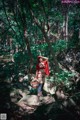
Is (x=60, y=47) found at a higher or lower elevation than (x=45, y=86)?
higher

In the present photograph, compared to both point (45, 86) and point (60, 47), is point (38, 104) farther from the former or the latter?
point (60, 47)

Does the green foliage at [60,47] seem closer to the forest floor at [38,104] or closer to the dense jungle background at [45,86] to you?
the dense jungle background at [45,86]

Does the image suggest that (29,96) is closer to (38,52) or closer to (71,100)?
(71,100)

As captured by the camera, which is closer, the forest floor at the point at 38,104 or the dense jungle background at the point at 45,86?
the forest floor at the point at 38,104

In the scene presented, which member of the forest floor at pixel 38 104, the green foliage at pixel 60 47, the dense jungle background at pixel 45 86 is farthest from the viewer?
the green foliage at pixel 60 47

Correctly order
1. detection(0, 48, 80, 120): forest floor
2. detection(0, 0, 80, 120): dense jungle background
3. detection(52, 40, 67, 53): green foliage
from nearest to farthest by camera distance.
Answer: detection(0, 48, 80, 120): forest floor < detection(0, 0, 80, 120): dense jungle background < detection(52, 40, 67, 53): green foliage

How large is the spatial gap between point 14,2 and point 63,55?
17.8 ft

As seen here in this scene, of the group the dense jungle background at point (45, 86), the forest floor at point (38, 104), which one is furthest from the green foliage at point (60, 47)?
the forest floor at point (38, 104)

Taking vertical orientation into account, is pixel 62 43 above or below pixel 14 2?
below

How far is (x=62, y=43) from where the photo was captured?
62.2 ft

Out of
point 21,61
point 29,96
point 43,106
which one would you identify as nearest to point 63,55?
point 21,61

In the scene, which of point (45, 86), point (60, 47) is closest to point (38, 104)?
point (45, 86)

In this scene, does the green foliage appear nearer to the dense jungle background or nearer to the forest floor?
the dense jungle background

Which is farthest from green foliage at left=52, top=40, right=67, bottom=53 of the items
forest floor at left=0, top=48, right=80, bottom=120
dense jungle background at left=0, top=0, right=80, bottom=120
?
forest floor at left=0, top=48, right=80, bottom=120
